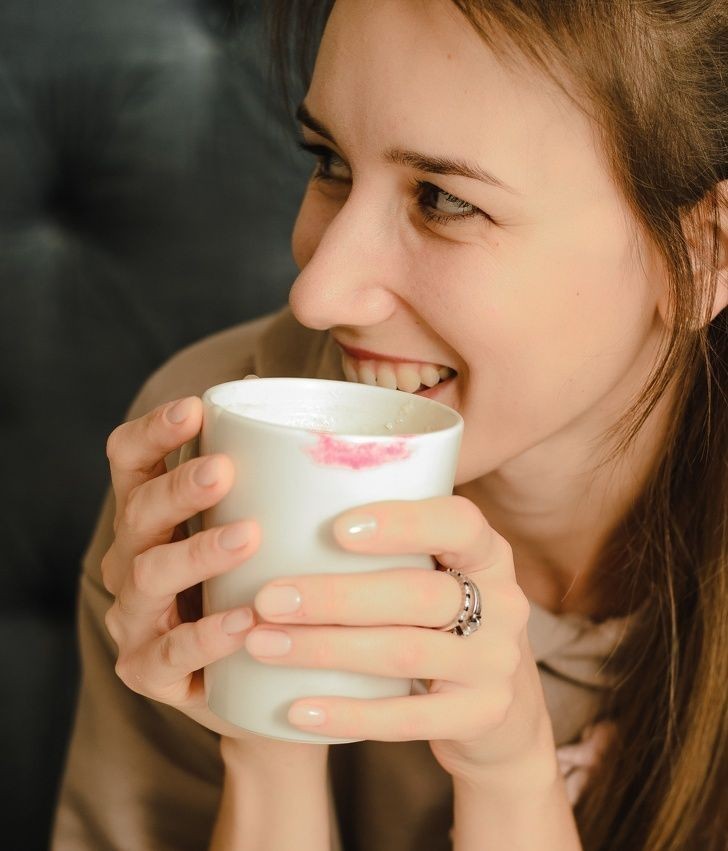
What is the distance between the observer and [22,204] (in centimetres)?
130

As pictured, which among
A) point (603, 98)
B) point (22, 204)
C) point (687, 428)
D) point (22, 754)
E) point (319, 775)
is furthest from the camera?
point (22, 754)

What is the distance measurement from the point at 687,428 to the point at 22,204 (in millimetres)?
808

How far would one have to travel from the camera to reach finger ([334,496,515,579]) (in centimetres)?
63

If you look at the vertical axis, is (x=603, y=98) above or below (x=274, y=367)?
above

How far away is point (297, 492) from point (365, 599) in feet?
0.26

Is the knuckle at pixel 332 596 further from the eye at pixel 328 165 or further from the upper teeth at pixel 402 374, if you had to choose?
the eye at pixel 328 165

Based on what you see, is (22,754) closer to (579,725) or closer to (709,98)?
(579,725)

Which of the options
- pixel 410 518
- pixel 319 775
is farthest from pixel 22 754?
pixel 410 518

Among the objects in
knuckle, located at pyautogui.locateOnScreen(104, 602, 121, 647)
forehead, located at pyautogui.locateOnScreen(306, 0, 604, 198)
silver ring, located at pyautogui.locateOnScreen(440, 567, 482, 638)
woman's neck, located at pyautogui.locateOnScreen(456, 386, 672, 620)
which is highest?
forehead, located at pyautogui.locateOnScreen(306, 0, 604, 198)

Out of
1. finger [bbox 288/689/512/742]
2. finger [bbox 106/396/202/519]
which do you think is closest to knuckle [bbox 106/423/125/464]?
finger [bbox 106/396/202/519]

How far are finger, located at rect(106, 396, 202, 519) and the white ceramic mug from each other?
2cm

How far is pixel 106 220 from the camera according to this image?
1314 millimetres

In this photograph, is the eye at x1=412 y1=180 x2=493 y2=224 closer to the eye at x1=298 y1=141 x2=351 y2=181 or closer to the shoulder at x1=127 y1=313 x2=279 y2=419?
the eye at x1=298 y1=141 x2=351 y2=181

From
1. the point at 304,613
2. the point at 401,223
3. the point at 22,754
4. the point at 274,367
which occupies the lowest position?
the point at 22,754
